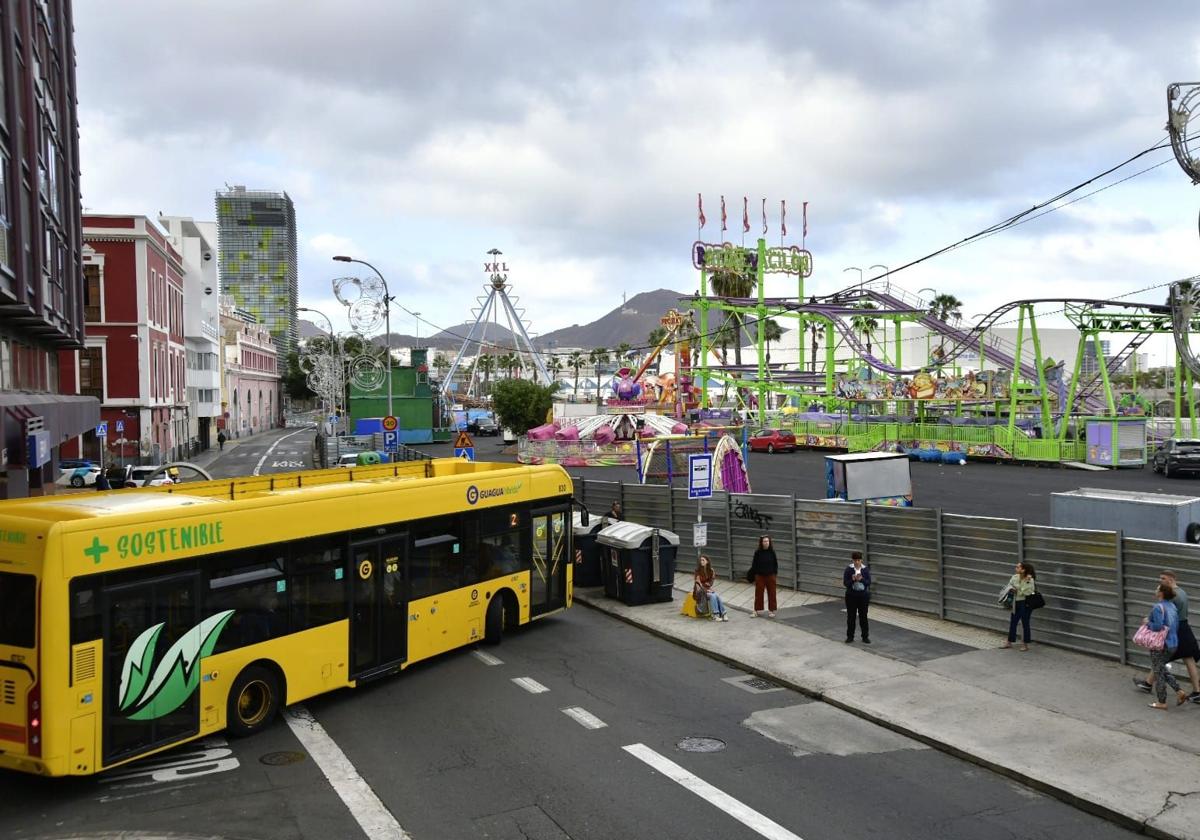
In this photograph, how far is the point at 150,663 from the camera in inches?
360

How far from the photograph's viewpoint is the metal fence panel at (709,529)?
2011 cm

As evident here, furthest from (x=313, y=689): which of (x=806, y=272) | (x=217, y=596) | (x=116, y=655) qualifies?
(x=806, y=272)

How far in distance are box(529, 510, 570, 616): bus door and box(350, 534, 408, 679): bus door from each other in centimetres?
328

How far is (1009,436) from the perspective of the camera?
5084 cm

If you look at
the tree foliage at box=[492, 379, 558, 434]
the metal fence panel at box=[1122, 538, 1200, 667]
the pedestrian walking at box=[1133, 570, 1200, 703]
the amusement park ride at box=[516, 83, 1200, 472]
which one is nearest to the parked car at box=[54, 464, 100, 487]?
the amusement park ride at box=[516, 83, 1200, 472]

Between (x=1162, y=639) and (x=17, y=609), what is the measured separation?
1181cm

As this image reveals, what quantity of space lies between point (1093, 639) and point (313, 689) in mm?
10396

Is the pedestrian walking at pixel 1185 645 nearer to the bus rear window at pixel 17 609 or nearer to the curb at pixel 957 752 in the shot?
the curb at pixel 957 752

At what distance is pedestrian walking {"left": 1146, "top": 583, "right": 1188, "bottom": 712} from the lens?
10680 millimetres

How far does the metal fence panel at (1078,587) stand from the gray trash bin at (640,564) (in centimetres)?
650

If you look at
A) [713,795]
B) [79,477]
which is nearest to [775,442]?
[79,477]

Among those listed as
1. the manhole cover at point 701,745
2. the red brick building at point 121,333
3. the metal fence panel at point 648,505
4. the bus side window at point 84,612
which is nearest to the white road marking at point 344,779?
the bus side window at point 84,612

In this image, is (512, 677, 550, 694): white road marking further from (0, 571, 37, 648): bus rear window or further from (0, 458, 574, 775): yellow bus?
(0, 571, 37, 648): bus rear window

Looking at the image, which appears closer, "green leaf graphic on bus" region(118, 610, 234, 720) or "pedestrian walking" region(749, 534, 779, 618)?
"green leaf graphic on bus" region(118, 610, 234, 720)
